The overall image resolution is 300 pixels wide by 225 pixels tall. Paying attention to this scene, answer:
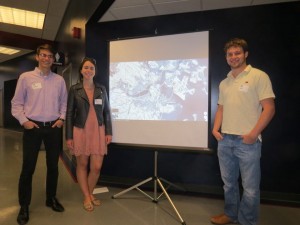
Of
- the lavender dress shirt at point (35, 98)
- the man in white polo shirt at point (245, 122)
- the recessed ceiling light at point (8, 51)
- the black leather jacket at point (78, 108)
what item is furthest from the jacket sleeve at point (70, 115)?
the recessed ceiling light at point (8, 51)

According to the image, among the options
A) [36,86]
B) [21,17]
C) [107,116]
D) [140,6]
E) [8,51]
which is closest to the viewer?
[36,86]

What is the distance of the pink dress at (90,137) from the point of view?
7.70 feet

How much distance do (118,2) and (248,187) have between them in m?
2.68

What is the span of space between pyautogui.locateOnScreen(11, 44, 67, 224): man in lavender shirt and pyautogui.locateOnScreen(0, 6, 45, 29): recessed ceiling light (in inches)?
130

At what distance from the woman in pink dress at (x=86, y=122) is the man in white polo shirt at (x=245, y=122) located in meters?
1.20

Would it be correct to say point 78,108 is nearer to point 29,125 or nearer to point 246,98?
point 29,125

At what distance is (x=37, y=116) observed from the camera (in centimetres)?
216

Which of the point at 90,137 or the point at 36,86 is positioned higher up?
the point at 36,86

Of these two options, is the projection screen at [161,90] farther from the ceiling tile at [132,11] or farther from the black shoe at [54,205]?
the ceiling tile at [132,11]

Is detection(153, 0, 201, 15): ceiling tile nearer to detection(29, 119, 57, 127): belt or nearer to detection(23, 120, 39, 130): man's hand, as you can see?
detection(29, 119, 57, 127): belt

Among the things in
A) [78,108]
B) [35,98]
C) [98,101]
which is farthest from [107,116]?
[35,98]

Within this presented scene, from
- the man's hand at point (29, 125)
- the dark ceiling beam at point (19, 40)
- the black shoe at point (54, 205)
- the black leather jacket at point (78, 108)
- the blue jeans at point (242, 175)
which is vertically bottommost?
the black shoe at point (54, 205)

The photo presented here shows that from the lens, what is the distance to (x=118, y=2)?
10.2ft

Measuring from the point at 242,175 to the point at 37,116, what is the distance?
1.86m
